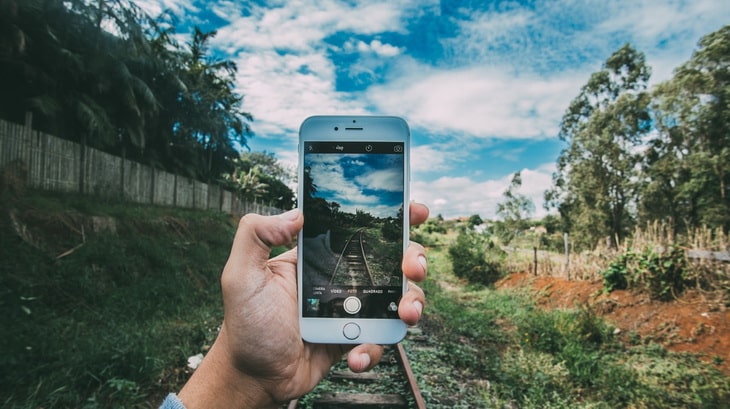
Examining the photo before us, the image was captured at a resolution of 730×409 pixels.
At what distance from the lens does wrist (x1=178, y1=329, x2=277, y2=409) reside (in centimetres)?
181

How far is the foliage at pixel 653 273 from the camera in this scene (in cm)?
739

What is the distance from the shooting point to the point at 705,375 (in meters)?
5.11

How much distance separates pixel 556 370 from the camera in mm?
5164

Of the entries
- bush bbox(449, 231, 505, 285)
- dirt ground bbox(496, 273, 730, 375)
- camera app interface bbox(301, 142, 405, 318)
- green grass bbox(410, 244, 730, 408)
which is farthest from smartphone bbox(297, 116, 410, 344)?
bush bbox(449, 231, 505, 285)

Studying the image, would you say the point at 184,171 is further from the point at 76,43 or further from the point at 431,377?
the point at 431,377

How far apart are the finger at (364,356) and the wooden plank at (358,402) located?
2360mm

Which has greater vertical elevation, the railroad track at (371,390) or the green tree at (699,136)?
the green tree at (699,136)

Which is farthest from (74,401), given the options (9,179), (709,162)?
(709,162)

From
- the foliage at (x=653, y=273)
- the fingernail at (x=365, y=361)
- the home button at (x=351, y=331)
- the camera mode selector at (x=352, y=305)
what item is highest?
the camera mode selector at (x=352, y=305)

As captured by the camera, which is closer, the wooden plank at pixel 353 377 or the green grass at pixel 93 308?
the green grass at pixel 93 308

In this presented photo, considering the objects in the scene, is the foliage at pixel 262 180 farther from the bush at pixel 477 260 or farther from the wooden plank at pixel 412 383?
the wooden plank at pixel 412 383

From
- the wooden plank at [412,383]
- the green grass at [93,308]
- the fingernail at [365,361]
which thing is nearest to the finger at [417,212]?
the fingernail at [365,361]

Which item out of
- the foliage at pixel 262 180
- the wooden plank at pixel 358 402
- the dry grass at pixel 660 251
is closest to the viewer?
the wooden plank at pixel 358 402

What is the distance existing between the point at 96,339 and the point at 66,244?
11.8 feet
